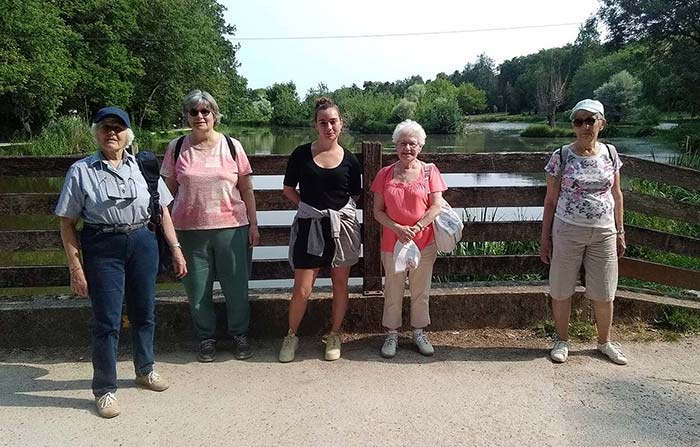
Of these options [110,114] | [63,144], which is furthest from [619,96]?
[110,114]

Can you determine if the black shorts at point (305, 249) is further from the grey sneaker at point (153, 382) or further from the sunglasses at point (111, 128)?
the sunglasses at point (111, 128)

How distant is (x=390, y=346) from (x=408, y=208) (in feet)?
3.21

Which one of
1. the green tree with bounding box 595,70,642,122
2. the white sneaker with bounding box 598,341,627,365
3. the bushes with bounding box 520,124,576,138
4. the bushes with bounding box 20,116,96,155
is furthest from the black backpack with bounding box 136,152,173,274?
the green tree with bounding box 595,70,642,122

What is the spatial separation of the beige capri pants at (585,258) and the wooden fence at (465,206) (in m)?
0.70

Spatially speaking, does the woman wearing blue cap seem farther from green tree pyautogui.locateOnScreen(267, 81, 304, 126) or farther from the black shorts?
green tree pyautogui.locateOnScreen(267, 81, 304, 126)

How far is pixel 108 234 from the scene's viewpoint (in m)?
2.87

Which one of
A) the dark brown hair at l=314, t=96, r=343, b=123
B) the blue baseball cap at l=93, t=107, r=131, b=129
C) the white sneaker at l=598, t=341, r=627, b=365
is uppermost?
the dark brown hair at l=314, t=96, r=343, b=123

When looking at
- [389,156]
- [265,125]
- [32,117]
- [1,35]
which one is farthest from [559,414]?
[265,125]

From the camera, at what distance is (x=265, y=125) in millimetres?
81438

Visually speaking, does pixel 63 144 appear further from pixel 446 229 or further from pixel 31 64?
pixel 446 229

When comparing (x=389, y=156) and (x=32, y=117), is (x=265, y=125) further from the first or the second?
(x=389, y=156)

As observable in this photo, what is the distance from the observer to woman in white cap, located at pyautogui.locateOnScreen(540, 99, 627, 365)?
131 inches

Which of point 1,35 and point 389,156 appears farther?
point 1,35

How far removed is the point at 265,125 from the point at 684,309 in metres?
80.6
